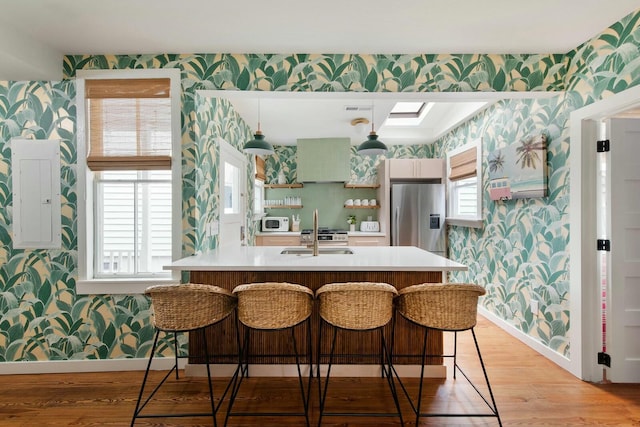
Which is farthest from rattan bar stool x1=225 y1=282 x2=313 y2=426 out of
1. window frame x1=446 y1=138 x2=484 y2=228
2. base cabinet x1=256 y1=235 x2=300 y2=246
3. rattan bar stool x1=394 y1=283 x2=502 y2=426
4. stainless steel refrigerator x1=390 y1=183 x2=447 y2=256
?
stainless steel refrigerator x1=390 y1=183 x2=447 y2=256

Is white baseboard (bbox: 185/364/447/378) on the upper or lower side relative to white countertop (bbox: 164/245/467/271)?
lower

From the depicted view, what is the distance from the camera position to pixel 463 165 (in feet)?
13.8

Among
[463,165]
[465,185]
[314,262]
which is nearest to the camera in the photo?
[314,262]

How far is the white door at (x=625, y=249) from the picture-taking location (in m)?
2.23

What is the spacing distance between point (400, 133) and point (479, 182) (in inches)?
71.9

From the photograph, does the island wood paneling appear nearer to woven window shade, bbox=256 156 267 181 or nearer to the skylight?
woven window shade, bbox=256 156 267 181

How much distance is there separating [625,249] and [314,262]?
2.33 m

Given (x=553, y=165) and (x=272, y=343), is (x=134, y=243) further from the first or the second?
(x=553, y=165)

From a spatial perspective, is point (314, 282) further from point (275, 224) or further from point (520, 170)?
point (275, 224)

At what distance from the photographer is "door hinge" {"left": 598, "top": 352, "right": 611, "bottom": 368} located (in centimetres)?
230

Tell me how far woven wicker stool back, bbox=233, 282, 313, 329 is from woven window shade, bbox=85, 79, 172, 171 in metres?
1.39

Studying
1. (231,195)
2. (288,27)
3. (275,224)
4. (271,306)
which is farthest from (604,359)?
(275,224)

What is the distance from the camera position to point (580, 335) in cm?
234

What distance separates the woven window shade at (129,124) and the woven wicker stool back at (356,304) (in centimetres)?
174
